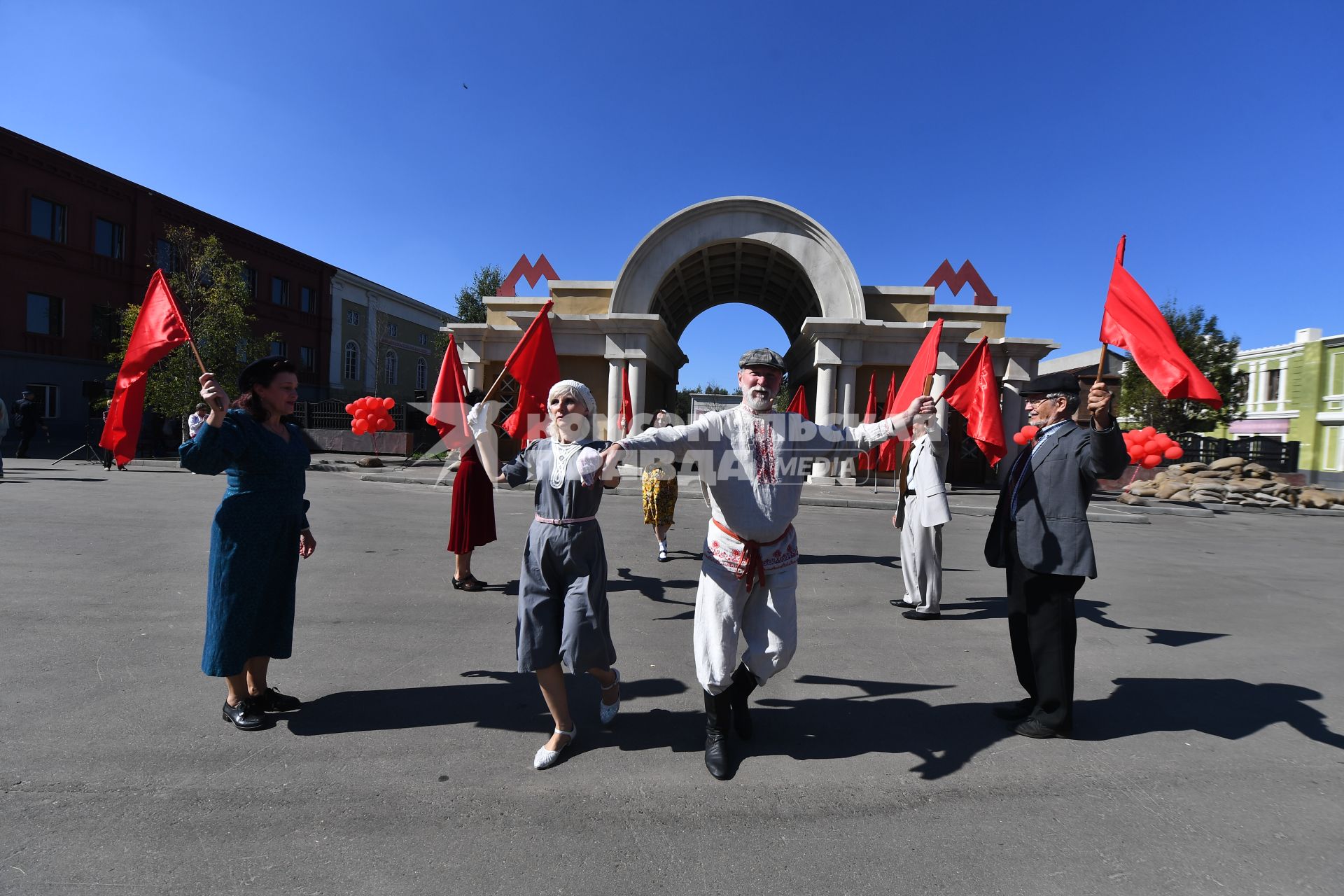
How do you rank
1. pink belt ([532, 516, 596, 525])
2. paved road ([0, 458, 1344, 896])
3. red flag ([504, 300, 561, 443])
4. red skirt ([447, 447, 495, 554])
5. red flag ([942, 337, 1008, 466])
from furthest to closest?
red skirt ([447, 447, 495, 554]) < red flag ([942, 337, 1008, 466]) < red flag ([504, 300, 561, 443]) < pink belt ([532, 516, 596, 525]) < paved road ([0, 458, 1344, 896])

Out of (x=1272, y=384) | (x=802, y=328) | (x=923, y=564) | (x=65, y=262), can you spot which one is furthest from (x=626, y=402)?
(x=1272, y=384)

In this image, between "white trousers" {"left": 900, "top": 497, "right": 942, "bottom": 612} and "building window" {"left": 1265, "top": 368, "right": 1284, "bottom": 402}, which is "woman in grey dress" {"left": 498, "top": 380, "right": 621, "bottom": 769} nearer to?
"white trousers" {"left": 900, "top": 497, "right": 942, "bottom": 612}

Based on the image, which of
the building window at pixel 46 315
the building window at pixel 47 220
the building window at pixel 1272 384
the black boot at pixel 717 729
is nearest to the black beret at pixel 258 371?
the black boot at pixel 717 729

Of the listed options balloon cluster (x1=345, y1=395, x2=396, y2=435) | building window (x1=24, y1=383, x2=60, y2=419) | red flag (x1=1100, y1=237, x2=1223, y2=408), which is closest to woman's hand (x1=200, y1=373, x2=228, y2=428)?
balloon cluster (x1=345, y1=395, x2=396, y2=435)

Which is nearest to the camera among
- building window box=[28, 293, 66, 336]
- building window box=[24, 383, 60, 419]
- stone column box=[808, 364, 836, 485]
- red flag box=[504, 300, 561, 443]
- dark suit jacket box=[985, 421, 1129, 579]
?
dark suit jacket box=[985, 421, 1129, 579]

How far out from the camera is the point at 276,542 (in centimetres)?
352

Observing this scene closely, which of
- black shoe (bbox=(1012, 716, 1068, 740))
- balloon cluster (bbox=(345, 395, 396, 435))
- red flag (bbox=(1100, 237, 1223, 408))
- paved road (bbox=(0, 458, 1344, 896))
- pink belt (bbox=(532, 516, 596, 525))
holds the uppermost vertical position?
red flag (bbox=(1100, 237, 1223, 408))

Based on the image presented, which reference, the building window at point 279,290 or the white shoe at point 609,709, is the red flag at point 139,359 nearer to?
the white shoe at point 609,709

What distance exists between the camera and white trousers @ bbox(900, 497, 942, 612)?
5.93 meters

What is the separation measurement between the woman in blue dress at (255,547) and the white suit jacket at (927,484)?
196 inches

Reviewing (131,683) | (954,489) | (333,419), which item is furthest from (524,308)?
(131,683)

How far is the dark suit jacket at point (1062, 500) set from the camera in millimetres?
3549

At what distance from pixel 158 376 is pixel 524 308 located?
12.8 metres

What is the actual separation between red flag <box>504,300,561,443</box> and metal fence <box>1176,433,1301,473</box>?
25.4 metres
